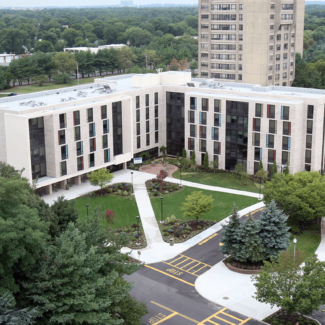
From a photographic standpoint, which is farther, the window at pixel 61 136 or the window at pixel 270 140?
the window at pixel 270 140

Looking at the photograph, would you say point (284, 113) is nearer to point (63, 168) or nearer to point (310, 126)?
point (310, 126)

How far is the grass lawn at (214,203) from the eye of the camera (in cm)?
6819

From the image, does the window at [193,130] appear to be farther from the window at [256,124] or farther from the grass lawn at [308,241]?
the grass lawn at [308,241]

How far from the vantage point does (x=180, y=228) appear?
63281 millimetres

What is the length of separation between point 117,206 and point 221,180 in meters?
18.9

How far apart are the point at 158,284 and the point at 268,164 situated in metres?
36.4

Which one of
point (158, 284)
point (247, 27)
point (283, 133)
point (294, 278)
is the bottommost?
point (158, 284)

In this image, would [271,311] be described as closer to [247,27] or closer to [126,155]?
[126,155]

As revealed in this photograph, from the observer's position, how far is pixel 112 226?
64.3m

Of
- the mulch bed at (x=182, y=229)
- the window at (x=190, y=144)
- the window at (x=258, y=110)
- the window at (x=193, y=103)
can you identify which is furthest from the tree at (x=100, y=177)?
the window at (x=258, y=110)

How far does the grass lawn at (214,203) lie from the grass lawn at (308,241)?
10655 millimetres

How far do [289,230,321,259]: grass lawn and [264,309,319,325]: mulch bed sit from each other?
1282cm

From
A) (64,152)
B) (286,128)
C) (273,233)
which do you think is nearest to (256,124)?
(286,128)

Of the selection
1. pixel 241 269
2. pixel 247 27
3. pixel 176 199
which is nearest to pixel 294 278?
pixel 241 269
